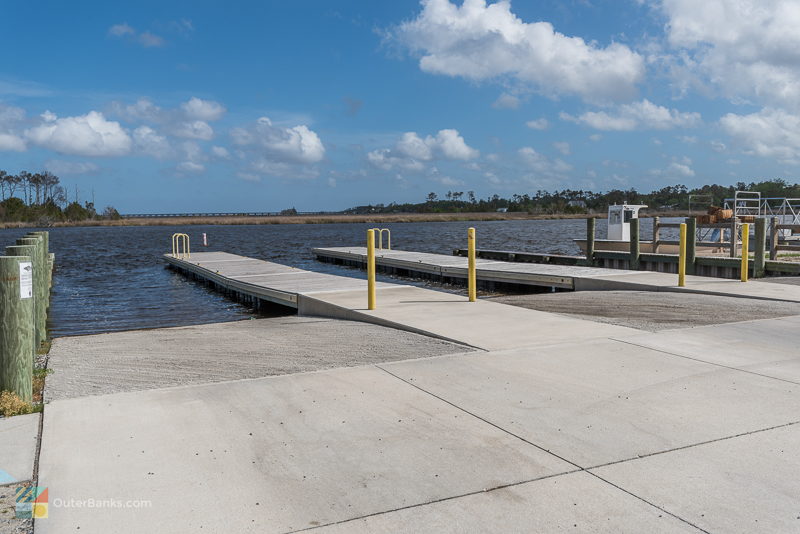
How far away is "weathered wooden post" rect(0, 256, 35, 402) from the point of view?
5.63m

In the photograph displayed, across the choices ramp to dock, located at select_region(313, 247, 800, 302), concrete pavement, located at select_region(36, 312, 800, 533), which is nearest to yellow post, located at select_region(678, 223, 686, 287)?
ramp to dock, located at select_region(313, 247, 800, 302)

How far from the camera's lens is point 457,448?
4.56 meters

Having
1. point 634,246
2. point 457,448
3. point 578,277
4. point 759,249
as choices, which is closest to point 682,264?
point 578,277

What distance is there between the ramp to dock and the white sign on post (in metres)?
11.2

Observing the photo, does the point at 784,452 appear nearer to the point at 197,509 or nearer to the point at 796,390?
the point at 796,390

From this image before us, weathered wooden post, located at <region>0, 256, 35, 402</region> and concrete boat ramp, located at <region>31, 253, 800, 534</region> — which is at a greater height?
weathered wooden post, located at <region>0, 256, 35, 402</region>

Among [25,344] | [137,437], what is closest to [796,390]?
[137,437]

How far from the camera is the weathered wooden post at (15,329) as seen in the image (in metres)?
5.63

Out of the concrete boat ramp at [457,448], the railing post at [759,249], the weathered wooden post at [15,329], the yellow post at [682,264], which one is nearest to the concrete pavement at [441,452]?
the concrete boat ramp at [457,448]

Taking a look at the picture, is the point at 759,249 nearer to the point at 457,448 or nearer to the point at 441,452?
the point at 457,448

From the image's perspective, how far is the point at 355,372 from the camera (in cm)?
672

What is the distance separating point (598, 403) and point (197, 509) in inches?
131

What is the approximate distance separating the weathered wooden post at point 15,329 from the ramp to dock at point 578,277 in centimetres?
1119

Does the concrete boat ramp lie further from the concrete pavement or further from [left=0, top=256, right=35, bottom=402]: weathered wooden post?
[left=0, top=256, right=35, bottom=402]: weathered wooden post
